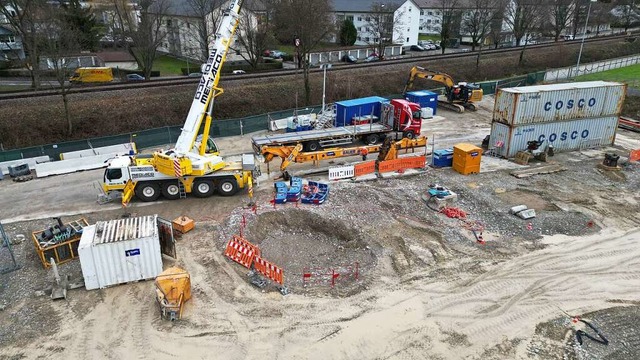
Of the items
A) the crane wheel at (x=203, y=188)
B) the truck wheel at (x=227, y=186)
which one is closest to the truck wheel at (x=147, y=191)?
the crane wheel at (x=203, y=188)

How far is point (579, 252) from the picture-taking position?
54.4 feet

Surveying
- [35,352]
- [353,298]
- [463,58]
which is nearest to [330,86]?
[463,58]

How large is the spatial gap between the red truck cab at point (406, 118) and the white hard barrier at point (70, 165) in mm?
17604

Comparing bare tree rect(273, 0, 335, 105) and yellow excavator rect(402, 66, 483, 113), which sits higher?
bare tree rect(273, 0, 335, 105)

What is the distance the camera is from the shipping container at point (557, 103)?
24797 mm

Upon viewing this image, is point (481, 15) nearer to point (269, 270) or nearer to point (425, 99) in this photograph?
point (425, 99)

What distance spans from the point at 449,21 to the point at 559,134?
4194 centimetres

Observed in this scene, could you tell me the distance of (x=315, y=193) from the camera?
20.2m

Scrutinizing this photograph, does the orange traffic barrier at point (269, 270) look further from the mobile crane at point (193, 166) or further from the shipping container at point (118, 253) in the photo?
the mobile crane at point (193, 166)

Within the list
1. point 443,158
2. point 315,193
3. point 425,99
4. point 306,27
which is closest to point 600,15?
point 425,99

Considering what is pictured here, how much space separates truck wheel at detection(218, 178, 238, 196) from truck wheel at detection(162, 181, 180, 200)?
194cm

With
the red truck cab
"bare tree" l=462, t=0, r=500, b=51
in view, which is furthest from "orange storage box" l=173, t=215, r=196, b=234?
"bare tree" l=462, t=0, r=500, b=51

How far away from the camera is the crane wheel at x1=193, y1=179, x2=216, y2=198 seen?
2033 centimetres

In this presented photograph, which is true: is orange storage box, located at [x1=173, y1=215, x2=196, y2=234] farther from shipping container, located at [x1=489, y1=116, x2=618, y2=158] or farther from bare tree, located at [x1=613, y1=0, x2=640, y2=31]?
bare tree, located at [x1=613, y1=0, x2=640, y2=31]
